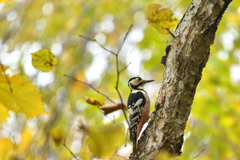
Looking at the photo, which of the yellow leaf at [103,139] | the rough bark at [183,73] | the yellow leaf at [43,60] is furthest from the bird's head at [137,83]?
the yellow leaf at [103,139]

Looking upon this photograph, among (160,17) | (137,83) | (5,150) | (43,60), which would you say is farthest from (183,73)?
(5,150)

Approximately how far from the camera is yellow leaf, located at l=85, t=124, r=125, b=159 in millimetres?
1108

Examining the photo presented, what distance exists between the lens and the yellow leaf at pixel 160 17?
1895mm

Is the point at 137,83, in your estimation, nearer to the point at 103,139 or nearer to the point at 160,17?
the point at 160,17

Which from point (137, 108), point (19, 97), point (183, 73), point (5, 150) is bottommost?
point (5, 150)

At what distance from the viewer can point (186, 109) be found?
7.13ft

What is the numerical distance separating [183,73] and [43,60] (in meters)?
1.21

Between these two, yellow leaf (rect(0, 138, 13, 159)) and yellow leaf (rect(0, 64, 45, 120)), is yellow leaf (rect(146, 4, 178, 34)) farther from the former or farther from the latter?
yellow leaf (rect(0, 138, 13, 159))

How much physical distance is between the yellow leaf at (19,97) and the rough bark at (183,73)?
1.01 m

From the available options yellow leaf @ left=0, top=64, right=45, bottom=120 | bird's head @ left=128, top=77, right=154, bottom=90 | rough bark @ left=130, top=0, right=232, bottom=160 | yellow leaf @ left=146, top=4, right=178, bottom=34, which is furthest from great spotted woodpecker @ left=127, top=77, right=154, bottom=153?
yellow leaf @ left=0, top=64, right=45, bottom=120

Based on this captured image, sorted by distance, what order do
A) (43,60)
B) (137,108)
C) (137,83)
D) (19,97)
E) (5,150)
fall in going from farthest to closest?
1. (137,83)
2. (137,108)
3. (5,150)
4. (43,60)
5. (19,97)

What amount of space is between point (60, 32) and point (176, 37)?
7.61 metres

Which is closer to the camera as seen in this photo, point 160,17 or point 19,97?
point 19,97

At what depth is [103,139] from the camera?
1.11 m
